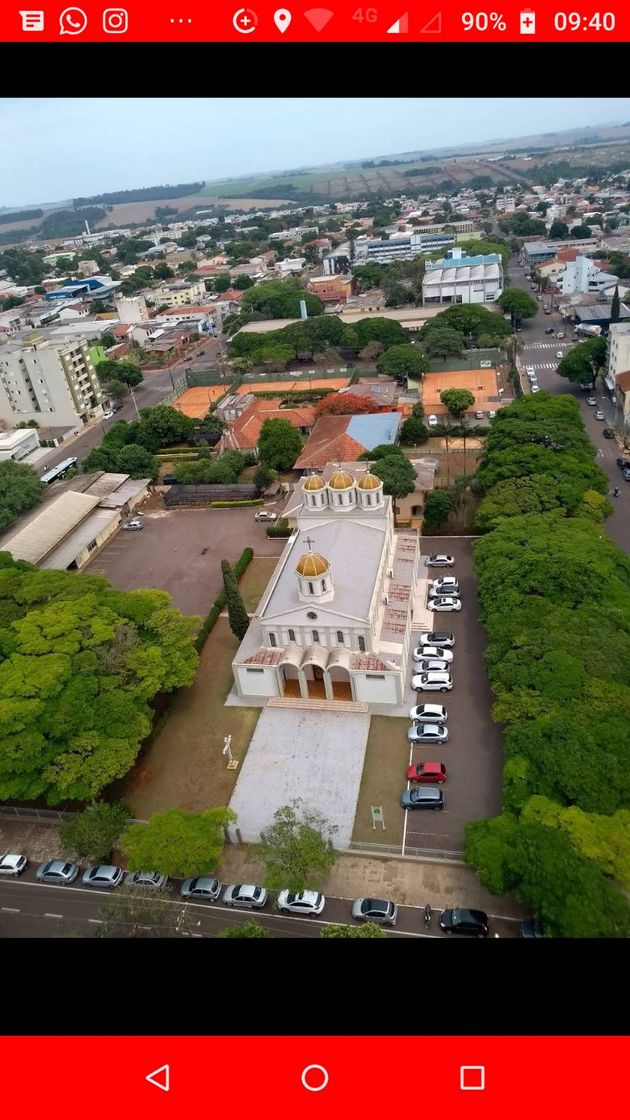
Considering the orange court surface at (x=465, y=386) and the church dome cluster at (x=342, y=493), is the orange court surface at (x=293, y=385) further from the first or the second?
the church dome cluster at (x=342, y=493)

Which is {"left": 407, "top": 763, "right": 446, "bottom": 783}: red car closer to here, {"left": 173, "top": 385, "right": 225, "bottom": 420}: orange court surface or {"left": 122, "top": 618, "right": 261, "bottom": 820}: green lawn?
{"left": 122, "top": 618, "right": 261, "bottom": 820}: green lawn

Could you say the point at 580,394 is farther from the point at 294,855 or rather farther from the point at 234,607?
the point at 294,855

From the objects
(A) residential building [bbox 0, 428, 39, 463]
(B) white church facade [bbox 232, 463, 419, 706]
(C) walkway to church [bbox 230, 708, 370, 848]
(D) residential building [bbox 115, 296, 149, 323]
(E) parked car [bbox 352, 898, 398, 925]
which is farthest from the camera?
(D) residential building [bbox 115, 296, 149, 323]

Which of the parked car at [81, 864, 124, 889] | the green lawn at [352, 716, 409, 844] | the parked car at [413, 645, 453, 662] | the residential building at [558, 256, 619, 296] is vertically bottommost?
the green lawn at [352, 716, 409, 844]

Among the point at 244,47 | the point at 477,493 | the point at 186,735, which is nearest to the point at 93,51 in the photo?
the point at 244,47

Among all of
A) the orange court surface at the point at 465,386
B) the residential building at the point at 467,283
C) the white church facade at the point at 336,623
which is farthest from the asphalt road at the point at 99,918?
the residential building at the point at 467,283

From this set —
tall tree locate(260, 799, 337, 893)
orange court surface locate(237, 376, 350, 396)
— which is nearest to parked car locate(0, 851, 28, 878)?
tall tree locate(260, 799, 337, 893)
